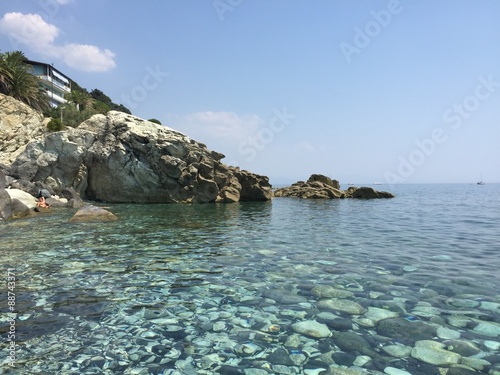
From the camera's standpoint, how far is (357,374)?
4.42 meters

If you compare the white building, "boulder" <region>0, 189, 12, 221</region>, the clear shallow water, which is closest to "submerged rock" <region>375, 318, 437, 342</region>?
the clear shallow water

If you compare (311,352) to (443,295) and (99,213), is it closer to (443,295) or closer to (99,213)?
(443,295)

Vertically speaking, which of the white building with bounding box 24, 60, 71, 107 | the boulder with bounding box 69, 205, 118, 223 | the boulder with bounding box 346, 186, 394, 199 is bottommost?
the boulder with bounding box 69, 205, 118, 223

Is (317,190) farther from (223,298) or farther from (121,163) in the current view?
(223,298)

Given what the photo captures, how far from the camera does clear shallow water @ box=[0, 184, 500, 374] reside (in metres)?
4.87

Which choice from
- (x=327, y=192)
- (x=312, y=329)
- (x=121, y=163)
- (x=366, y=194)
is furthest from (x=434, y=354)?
(x=366, y=194)

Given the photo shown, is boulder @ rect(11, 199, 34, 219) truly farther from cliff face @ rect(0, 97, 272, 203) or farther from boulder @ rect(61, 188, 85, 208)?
cliff face @ rect(0, 97, 272, 203)

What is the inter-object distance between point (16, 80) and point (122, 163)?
1058 inches

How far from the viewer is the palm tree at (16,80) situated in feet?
166

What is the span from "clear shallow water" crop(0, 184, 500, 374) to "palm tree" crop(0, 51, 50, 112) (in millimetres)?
47936

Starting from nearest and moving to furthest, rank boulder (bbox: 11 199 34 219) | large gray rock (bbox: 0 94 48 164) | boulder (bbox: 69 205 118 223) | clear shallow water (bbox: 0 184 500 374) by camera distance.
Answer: clear shallow water (bbox: 0 184 500 374), boulder (bbox: 69 205 118 223), boulder (bbox: 11 199 34 219), large gray rock (bbox: 0 94 48 164)

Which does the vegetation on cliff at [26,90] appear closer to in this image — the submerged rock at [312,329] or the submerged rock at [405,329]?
the submerged rock at [312,329]

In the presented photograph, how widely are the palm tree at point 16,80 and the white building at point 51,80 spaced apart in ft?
49.5

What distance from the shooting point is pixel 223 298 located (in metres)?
7.39
